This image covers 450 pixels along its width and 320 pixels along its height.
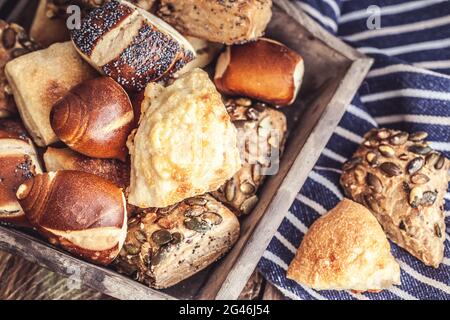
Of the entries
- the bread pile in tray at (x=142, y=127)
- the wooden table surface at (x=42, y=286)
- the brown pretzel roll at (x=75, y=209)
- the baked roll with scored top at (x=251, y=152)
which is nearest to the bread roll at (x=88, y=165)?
the bread pile in tray at (x=142, y=127)

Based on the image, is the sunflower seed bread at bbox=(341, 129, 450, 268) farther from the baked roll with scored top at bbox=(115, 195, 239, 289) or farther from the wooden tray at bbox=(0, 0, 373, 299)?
the baked roll with scored top at bbox=(115, 195, 239, 289)

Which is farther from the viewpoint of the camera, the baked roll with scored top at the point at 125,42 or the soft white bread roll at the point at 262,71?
the soft white bread roll at the point at 262,71

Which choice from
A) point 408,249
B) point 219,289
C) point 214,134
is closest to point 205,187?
point 214,134

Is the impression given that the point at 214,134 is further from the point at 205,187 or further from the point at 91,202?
the point at 91,202

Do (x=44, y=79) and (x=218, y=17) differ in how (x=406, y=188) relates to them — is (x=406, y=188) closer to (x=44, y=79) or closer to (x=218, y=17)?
(x=218, y=17)

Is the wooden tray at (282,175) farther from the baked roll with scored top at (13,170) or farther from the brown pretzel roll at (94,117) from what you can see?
the brown pretzel roll at (94,117)

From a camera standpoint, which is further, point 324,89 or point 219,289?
point 324,89

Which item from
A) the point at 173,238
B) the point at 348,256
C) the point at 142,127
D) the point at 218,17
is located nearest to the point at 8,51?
the point at 142,127
